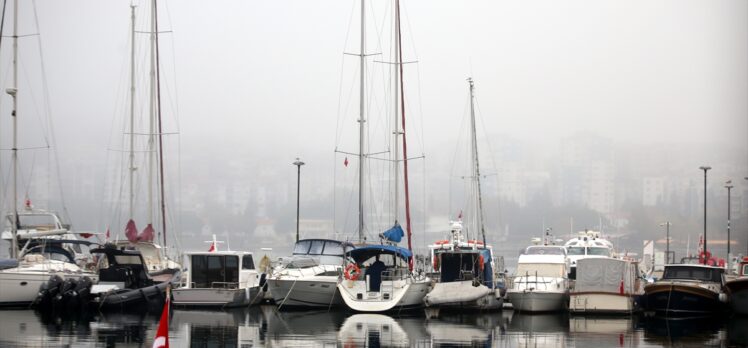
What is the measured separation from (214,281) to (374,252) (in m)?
7.21

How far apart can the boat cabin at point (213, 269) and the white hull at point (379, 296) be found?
5.24 meters

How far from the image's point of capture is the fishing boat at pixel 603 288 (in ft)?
141

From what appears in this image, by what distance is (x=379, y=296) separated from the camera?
43.3 meters

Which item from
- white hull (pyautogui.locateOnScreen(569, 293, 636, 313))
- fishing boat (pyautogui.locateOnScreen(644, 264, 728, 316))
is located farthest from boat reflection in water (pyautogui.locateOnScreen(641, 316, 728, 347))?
white hull (pyautogui.locateOnScreen(569, 293, 636, 313))

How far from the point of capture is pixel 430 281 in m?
46.9

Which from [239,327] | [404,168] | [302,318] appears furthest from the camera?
[404,168]

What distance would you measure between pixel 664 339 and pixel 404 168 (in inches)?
924

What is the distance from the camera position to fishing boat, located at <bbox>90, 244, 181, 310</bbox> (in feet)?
141

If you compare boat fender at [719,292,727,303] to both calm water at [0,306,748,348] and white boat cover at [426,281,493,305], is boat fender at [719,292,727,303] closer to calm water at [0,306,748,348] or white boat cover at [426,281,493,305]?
calm water at [0,306,748,348]

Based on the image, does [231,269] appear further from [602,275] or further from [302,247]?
[602,275]

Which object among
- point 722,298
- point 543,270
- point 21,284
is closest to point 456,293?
point 543,270

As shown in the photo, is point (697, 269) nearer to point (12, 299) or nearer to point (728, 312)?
point (728, 312)

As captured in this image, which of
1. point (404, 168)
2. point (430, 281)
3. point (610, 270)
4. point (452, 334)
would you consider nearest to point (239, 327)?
point (452, 334)

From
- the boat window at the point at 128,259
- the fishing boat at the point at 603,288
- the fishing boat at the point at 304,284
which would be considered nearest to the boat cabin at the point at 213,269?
the fishing boat at the point at 304,284
